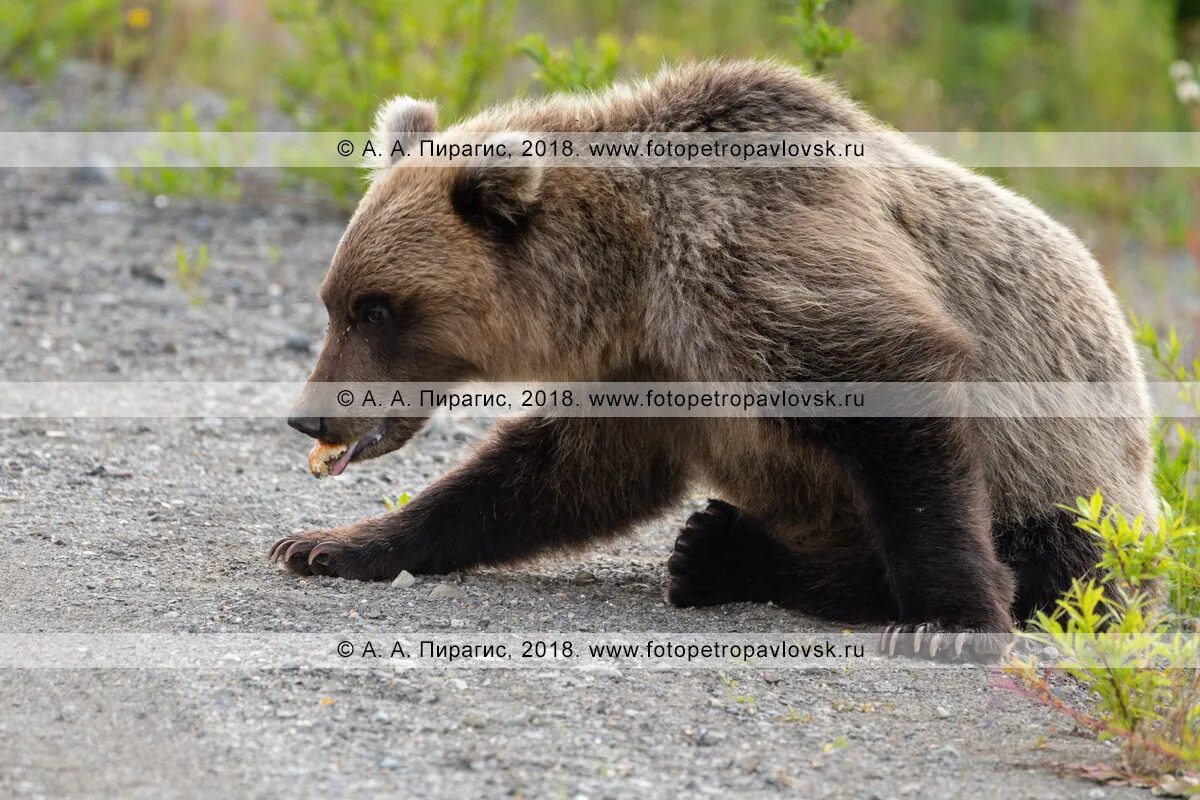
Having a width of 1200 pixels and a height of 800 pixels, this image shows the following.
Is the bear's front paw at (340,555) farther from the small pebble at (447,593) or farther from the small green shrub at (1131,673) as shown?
the small green shrub at (1131,673)

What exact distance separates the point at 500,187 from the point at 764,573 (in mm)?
1503

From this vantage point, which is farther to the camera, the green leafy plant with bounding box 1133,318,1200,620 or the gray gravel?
the green leafy plant with bounding box 1133,318,1200,620

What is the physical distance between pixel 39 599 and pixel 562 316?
173 centimetres

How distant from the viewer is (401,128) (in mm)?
4910

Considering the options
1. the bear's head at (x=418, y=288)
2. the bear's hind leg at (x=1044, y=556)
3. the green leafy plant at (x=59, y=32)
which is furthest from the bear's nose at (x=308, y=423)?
the green leafy plant at (x=59, y=32)

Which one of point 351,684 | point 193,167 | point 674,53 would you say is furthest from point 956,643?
point 674,53

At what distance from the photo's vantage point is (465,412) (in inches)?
273

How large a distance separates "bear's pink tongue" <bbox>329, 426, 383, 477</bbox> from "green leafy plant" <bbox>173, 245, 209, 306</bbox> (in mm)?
3019

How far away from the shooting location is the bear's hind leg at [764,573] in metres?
4.62

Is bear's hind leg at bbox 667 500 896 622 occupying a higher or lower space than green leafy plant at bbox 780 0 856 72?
lower

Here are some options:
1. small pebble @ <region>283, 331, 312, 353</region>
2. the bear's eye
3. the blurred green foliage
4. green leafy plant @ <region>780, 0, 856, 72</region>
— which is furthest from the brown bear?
the blurred green foliage

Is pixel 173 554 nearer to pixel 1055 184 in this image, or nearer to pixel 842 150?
pixel 842 150

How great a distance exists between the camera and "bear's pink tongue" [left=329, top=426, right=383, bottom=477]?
473cm

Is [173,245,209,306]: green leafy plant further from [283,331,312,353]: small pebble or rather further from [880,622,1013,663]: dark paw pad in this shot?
[880,622,1013,663]: dark paw pad
